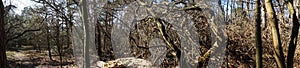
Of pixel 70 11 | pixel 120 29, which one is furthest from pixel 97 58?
pixel 120 29

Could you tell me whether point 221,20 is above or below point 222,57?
above

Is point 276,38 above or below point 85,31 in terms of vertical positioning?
above

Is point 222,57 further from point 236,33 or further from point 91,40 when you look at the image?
point 91,40

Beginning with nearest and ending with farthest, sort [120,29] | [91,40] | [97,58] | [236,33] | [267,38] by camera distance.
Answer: [267,38] < [236,33] < [120,29] < [97,58] < [91,40]

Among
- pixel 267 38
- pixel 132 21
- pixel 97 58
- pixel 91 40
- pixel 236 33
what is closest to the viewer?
pixel 267 38

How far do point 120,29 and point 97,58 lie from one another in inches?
97.2

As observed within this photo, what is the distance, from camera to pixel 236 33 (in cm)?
431

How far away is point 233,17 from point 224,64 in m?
0.70

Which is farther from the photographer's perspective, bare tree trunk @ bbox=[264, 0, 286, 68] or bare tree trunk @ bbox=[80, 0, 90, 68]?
bare tree trunk @ bbox=[80, 0, 90, 68]

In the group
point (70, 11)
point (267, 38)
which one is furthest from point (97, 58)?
point (267, 38)

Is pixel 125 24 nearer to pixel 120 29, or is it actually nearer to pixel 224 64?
pixel 120 29

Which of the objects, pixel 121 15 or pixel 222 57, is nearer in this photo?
pixel 222 57

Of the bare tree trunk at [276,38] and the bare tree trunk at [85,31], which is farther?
the bare tree trunk at [85,31]

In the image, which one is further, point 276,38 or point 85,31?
point 85,31
